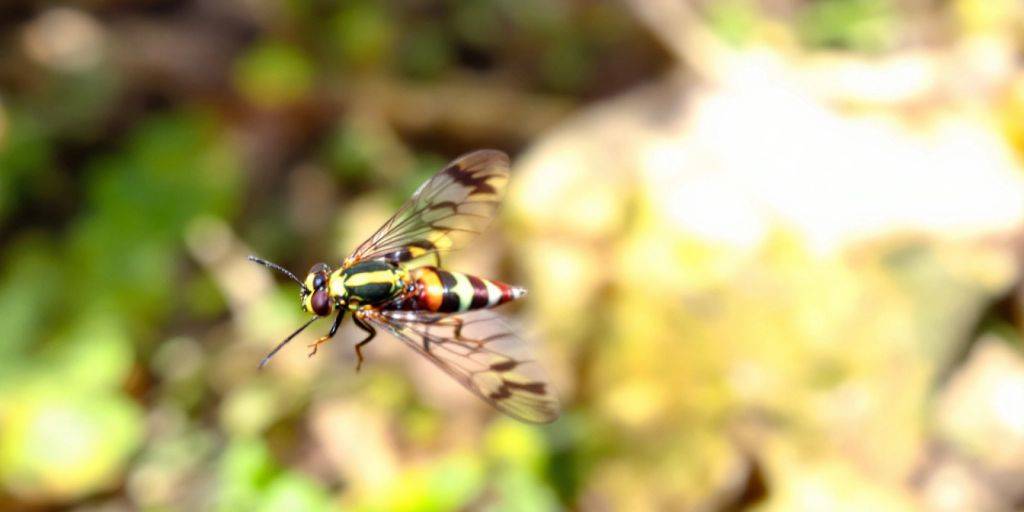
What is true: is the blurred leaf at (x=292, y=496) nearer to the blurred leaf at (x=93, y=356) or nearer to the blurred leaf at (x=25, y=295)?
the blurred leaf at (x=93, y=356)

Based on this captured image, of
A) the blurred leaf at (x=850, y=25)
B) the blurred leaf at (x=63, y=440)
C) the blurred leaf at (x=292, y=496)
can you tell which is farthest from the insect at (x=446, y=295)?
the blurred leaf at (x=850, y=25)

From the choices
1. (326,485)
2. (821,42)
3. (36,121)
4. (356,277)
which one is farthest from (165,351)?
(821,42)

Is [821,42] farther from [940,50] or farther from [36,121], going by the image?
[36,121]

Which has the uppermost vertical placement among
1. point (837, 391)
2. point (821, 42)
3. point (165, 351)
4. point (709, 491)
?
point (821, 42)

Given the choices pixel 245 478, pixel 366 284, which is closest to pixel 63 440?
pixel 245 478

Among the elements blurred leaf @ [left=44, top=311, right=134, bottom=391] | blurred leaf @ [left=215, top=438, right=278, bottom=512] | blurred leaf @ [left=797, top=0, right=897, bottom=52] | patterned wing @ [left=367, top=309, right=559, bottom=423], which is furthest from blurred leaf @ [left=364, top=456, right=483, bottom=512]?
blurred leaf @ [left=797, top=0, right=897, bottom=52]
